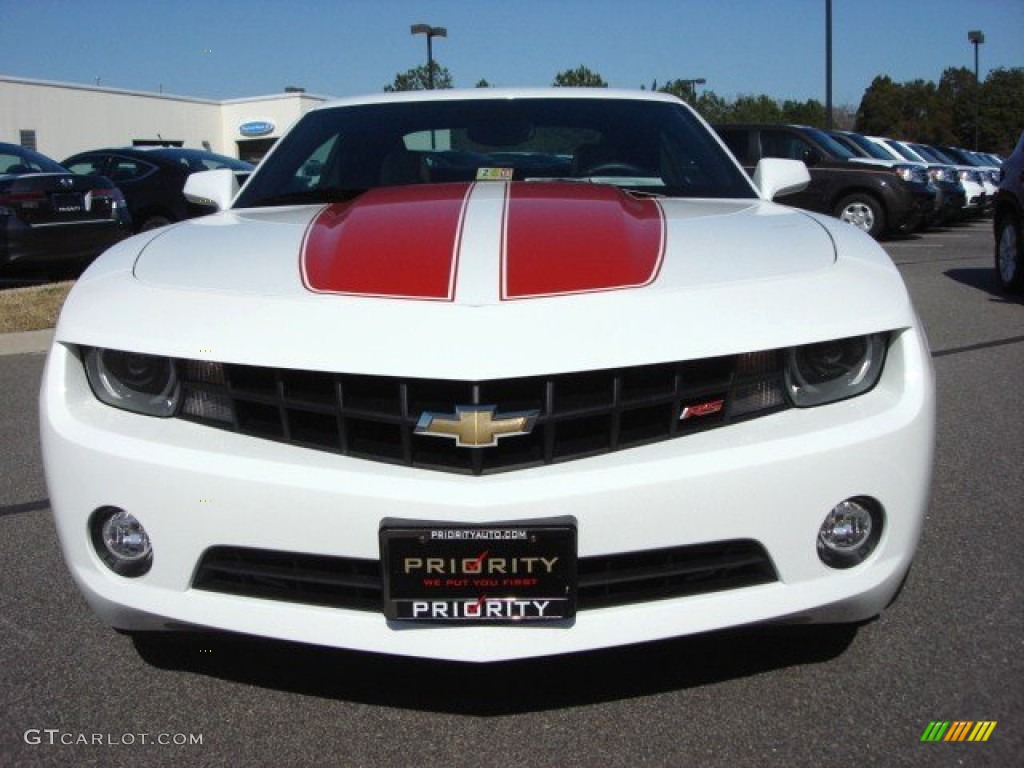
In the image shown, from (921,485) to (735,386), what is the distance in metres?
0.45

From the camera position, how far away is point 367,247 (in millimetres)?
2418

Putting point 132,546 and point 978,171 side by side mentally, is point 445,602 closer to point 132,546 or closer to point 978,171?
point 132,546

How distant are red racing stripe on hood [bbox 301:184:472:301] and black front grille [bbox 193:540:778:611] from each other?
0.56m

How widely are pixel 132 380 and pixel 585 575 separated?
3.57 ft

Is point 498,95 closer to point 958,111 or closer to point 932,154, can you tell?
point 932,154

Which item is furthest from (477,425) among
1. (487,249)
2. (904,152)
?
(904,152)

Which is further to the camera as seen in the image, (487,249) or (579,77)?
(579,77)

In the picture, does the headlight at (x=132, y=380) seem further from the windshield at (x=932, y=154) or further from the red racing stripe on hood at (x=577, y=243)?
the windshield at (x=932, y=154)

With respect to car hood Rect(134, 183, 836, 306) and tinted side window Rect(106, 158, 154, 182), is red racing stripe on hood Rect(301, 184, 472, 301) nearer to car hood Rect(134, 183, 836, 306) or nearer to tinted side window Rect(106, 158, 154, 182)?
car hood Rect(134, 183, 836, 306)

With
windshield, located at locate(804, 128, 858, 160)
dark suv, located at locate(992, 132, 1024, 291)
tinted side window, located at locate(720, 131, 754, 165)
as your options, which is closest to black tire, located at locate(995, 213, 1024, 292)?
dark suv, located at locate(992, 132, 1024, 291)

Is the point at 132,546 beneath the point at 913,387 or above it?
beneath

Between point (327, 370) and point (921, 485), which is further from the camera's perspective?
point (921, 485)

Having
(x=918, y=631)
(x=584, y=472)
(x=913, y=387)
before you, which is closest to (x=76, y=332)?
(x=584, y=472)

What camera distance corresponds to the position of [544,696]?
2430 millimetres
